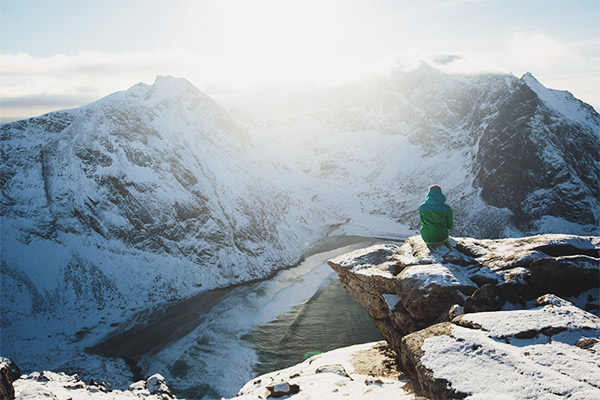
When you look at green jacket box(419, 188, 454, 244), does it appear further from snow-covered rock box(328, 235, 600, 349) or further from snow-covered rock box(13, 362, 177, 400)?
snow-covered rock box(13, 362, 177, 400)

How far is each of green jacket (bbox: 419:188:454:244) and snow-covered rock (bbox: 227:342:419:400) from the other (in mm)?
6153

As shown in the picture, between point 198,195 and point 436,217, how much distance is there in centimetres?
5930

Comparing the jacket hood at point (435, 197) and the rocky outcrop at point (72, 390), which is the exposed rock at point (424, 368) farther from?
the rocky outcrop at point (72, 390)

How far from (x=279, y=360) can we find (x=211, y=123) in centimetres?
6775

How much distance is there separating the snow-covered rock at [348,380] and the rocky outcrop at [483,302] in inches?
33.4

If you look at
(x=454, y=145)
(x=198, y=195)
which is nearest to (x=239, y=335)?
(x=198, y=195)

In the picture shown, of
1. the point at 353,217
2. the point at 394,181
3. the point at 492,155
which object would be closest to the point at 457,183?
the point at 492,155

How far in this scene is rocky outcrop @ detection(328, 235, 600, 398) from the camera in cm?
909

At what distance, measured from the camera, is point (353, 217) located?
330 feet

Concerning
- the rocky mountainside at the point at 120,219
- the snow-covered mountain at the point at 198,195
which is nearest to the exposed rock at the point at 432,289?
the snow-covered mountain at the point at 198,195

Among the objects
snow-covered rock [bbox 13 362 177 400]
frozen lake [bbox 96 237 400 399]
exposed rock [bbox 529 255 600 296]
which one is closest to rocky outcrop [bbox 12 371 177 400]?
snow-covered rock [bbox 13 362 177 400]

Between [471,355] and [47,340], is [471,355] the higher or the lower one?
the higher one

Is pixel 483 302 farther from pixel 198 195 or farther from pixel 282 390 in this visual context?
pixel 198 195

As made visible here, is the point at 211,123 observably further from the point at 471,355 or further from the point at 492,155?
the point at 471,355
